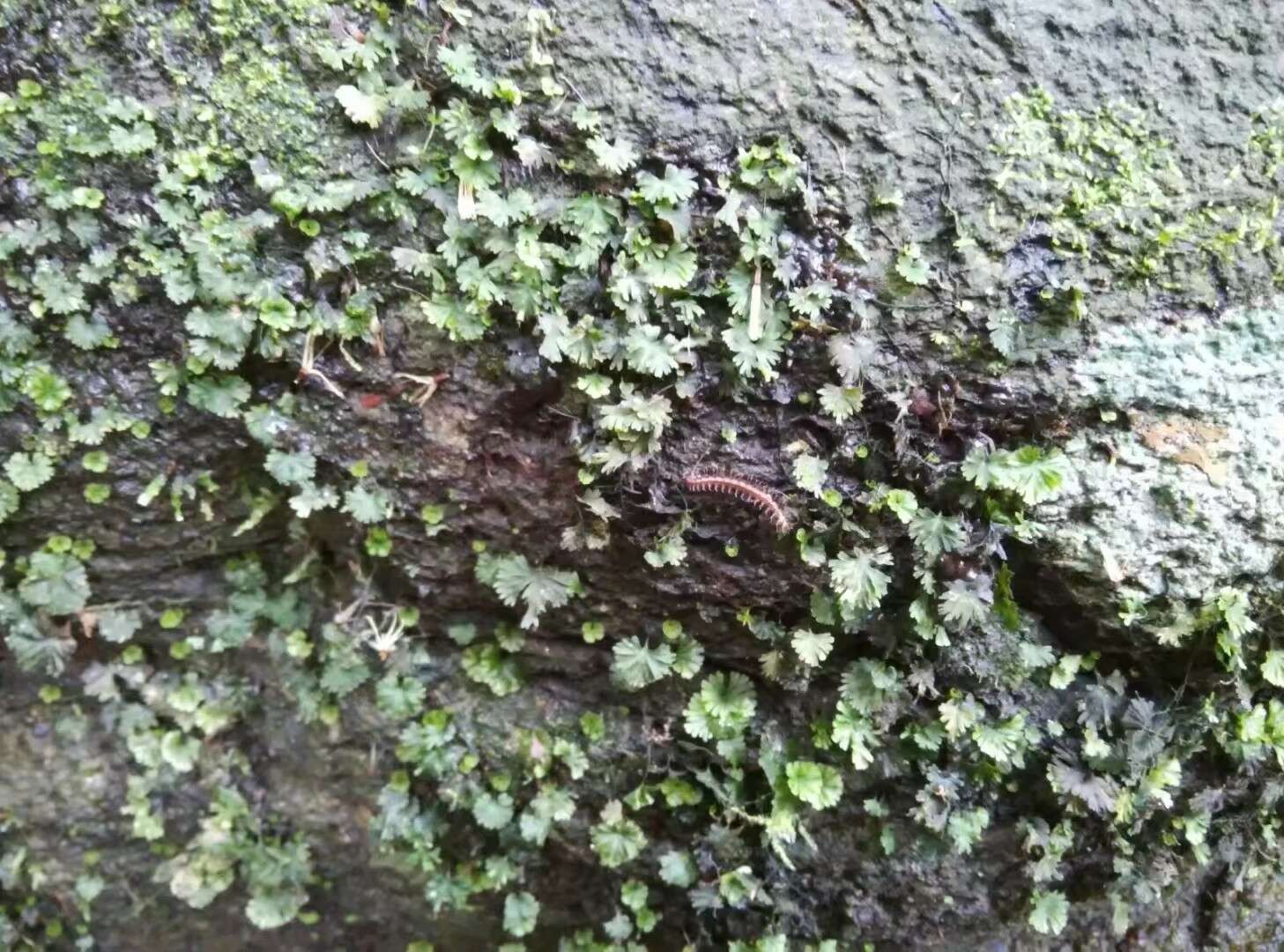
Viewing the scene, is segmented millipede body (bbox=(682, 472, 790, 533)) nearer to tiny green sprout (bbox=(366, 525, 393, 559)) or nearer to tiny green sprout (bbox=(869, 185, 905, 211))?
tiny green sprout (bbox=(869, 185, 905, 211))

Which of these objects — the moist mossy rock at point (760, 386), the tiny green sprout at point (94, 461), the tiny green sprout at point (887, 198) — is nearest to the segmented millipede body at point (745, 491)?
the moist mossy rock at point (760, 386)

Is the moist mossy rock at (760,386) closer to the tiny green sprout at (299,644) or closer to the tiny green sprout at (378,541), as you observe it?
the tiny green sprout at (378,541)

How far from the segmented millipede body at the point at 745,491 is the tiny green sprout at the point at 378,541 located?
103cm

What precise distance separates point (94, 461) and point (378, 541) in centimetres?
91

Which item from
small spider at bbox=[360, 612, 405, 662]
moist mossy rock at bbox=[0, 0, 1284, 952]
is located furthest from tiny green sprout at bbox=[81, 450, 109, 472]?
small spider at bbox=[360, 612, 405, 662]

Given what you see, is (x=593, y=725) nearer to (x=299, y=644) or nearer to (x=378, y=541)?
(x=378, y=541)

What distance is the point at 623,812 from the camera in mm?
3039

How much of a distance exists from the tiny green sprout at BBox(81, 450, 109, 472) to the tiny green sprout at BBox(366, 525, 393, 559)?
843mm

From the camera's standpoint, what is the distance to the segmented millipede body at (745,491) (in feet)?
8.49

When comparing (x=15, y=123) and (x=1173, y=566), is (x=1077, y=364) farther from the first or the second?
(x=15, y=123)

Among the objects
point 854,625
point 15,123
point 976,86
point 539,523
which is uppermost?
point 976,86

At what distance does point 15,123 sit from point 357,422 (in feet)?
4.03

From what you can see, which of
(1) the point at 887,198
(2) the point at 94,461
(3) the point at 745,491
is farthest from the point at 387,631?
(1) the point at 887,198

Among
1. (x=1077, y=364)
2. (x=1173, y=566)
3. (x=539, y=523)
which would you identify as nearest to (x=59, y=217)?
(x=539, y=523)
